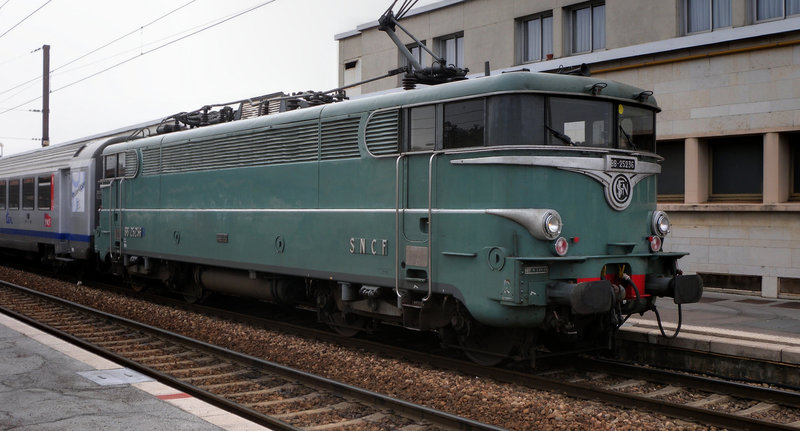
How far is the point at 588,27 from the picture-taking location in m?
19.6

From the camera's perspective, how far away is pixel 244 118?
1295 centimetres

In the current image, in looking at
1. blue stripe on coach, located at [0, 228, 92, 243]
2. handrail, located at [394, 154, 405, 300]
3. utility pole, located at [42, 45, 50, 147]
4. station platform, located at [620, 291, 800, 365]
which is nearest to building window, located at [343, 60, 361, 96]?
blue stripe on coach, located at [0, 228, 92, 243]

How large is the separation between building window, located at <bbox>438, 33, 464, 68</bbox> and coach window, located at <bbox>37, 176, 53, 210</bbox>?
1181 centimetres

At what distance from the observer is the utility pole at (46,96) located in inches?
1288

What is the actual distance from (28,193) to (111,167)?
660 cm

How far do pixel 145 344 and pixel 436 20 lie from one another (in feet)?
52.2

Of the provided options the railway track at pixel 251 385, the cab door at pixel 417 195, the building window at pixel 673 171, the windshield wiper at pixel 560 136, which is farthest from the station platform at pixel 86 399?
the building window at pixel 673 171

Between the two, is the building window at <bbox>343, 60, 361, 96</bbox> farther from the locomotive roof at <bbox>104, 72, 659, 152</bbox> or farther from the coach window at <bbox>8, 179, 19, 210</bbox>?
the locomotive roof at <bbox>104, 72, 659, 152</bbox>

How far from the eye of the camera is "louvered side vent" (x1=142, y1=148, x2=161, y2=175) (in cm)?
1437

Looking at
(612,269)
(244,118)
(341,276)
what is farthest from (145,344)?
(612,269)

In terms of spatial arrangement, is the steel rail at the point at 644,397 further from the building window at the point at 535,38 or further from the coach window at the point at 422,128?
the building window at the point at 535,38

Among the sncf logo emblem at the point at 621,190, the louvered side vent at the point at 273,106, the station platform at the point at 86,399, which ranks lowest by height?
the station platform at the point at 86,399

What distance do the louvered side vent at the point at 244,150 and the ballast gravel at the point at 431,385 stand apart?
2566mm

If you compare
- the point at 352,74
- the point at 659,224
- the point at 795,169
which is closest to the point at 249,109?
the point at 659,224
